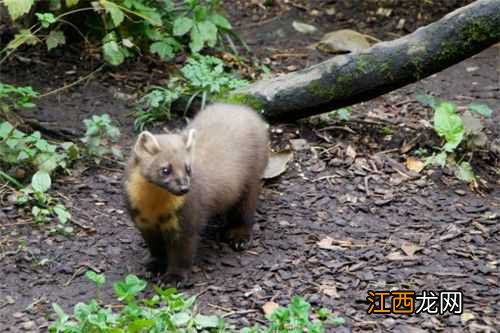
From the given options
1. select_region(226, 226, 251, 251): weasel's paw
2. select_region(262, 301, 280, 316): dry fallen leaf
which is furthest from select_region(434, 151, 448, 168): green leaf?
select_region(262, 301, 280, 316): dry fallen leaf

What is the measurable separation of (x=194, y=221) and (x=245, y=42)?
4.88 m

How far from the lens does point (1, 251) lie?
690 centimetres

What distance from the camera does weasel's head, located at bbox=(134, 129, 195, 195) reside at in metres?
6.29

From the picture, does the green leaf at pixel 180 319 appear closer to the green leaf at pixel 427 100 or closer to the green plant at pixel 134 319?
the green plant at pixel 134 319

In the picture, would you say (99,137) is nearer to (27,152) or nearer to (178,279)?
(27,152)

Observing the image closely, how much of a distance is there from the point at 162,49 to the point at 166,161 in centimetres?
349

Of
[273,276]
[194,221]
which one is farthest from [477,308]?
[194,221]

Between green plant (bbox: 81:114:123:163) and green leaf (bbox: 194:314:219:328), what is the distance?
2.74m

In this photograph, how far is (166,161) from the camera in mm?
6320

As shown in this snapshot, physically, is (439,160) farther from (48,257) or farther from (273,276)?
(48,257)

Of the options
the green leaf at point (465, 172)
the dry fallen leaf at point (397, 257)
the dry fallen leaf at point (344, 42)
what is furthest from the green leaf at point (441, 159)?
the dry fallen leaf at point (344, 42)

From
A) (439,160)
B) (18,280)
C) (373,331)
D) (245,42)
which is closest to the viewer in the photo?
(373,331)

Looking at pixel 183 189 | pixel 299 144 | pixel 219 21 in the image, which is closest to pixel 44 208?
pixel 183 189

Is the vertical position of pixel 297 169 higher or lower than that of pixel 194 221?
lower
